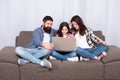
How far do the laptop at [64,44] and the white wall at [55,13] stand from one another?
3.31 ft

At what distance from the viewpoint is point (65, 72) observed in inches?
137

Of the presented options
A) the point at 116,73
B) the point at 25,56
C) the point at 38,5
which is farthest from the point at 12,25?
the point at 116,73

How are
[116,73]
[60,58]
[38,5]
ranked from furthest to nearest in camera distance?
[38,5] < [60,58] < [116,73]

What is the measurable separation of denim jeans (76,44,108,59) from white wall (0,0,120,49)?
0.84 metres

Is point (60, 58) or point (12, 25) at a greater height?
point (12, 25)

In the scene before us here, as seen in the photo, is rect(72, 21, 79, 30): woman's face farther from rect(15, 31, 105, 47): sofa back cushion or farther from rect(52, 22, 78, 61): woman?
rect(15, 31, 105, 47): sofa back cushion

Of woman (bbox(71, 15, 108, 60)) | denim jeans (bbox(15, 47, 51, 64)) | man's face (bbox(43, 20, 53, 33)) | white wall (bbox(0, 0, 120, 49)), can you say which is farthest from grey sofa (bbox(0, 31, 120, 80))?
white wall (bbox(0, 0, 120, 49))

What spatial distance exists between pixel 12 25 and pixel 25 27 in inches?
9.6

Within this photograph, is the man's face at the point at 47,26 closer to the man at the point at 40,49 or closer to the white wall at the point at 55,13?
the man at the point at 40,49

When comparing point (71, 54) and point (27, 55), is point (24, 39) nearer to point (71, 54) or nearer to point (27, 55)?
point (27, 55)

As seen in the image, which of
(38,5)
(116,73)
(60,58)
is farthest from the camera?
(38,5)

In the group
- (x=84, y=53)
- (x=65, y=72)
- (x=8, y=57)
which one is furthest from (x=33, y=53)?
(x=84, y=53)

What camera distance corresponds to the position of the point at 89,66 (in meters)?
3.49

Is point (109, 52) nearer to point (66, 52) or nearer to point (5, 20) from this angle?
point (66, 52)
